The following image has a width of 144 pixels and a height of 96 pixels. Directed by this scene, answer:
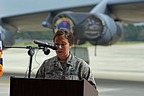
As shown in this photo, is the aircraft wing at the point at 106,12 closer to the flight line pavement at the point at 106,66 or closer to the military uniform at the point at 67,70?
the flight line pavement at the point at 106,66

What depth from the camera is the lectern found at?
2908 mm

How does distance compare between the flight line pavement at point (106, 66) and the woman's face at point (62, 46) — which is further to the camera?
the flight line pavement at point (106, 66)

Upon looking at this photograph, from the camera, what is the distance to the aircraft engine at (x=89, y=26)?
1335 centimetres

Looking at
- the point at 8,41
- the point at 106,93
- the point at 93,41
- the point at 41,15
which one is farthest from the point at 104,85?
the point at 41,15

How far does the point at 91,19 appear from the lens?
1348cm

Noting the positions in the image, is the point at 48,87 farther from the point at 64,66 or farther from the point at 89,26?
the point at 89,26

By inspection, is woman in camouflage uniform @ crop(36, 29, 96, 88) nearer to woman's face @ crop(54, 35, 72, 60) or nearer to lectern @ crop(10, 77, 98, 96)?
woman's face @ crop(54, 35, 72, 60)

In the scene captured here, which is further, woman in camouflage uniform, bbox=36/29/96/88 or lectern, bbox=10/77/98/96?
woman in camouflage uniform, bbox=36/29/96/88

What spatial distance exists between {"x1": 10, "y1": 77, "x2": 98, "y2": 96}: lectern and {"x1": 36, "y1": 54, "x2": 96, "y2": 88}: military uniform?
406 mm

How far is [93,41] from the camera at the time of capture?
13625 millimetres

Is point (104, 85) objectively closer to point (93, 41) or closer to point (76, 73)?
point (93, 41)

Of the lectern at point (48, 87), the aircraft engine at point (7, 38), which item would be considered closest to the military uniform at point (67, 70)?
the lectern at point (48, 87)

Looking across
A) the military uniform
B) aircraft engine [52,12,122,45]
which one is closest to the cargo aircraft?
aircraft engine [52,12,122,45]

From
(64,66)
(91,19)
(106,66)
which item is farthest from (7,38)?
(64,66)
